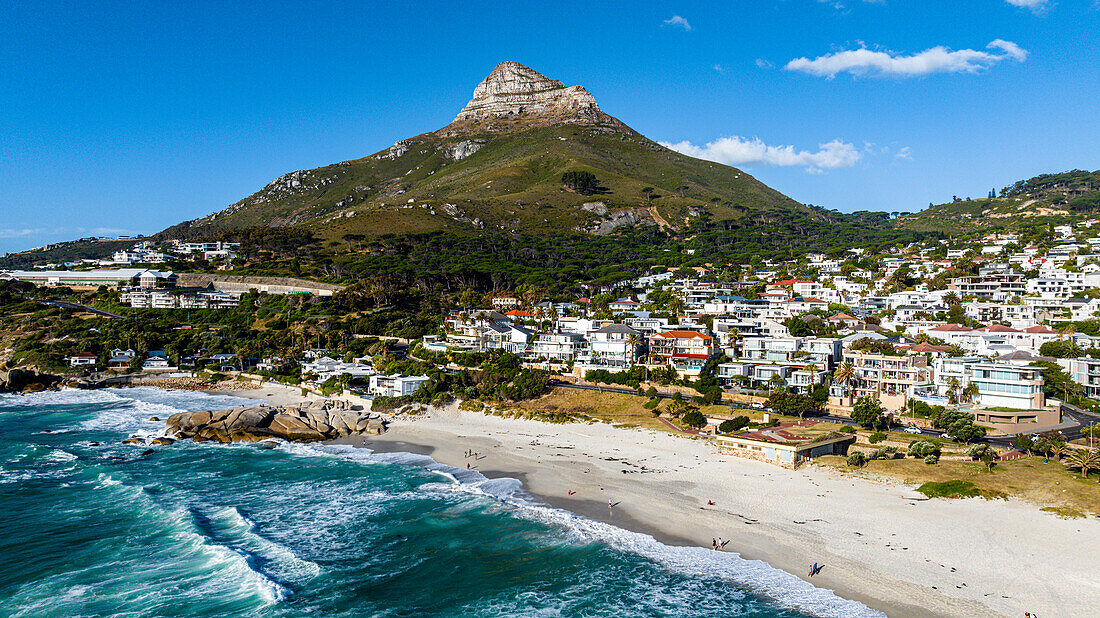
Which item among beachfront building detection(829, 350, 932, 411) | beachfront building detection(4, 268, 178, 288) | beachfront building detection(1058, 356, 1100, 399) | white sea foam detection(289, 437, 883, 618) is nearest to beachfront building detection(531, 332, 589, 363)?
beachfront building detection(829, 350, 932, 411)

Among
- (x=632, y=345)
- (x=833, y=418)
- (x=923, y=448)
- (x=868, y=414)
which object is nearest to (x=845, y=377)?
(x=833, y=418)

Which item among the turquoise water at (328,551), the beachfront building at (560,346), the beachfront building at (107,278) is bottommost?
the turquoise water at (328,551)

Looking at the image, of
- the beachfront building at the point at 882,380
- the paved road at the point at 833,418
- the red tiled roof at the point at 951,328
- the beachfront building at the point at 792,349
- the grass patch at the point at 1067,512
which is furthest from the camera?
the red tiled roof at the point at 951,328

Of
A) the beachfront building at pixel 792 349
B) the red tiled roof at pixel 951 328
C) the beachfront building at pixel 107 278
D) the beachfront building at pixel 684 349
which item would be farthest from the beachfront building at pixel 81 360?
the red tiled roof at pixel 951 328

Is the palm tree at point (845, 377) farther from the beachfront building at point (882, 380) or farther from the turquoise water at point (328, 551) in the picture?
the turquoise water at point (328, 551)

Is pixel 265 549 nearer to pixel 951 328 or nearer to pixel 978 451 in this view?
pixel 978 451

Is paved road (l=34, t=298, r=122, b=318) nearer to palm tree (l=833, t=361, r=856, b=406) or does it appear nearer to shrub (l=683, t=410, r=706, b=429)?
shrub (l=683, t=410, r=706, b=429)
